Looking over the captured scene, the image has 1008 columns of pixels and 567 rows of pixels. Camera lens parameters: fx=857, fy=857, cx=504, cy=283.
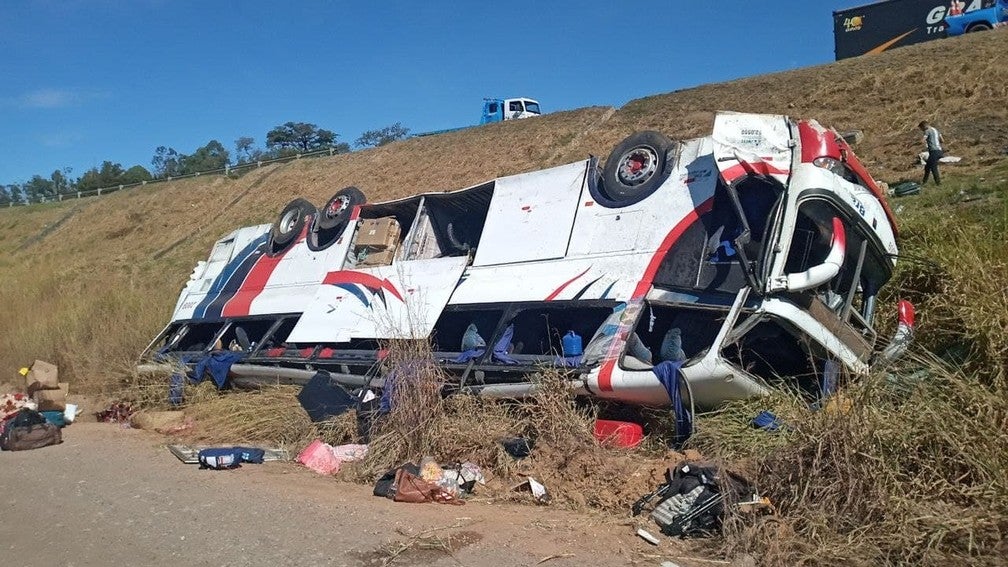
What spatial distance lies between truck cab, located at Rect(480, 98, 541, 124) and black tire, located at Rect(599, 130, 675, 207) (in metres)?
24.7

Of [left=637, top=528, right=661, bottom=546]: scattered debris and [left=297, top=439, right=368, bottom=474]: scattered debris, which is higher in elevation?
[left=297, top=439, right=368, bottom=474]: scattered debris

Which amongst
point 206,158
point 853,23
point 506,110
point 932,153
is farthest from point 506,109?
point 206,158

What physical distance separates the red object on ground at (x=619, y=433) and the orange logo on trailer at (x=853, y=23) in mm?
25196

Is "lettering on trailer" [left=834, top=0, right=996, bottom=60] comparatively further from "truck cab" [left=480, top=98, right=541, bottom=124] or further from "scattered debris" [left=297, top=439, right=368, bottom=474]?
"scattered debris" [left=297, top=439, right=368, bottom=474]

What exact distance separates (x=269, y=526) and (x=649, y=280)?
3.32 metres

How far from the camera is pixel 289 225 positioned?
11062mm

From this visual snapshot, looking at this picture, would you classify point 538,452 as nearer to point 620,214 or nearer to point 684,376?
point 684,376

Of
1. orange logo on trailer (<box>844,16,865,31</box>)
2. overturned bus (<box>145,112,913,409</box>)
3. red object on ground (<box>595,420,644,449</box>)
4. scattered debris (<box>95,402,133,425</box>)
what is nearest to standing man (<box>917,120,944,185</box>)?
overturned bus (<box>145,112,913,409</box>)

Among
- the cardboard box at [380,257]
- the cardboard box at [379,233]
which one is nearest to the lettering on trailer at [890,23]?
the cardboard box at [379,233]

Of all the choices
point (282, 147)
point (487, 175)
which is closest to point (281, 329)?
point (487, 175)

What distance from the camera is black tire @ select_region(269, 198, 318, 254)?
10835 mm

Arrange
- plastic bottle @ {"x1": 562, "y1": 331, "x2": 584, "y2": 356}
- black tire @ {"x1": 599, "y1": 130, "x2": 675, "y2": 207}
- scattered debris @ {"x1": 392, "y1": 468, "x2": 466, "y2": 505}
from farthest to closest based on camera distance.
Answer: black tire @ {"x1": 599, "y1": 130, "x2": 675, "y2": 207} < plastic bottle @ {"x1": 562, "y1": 331, "x2": 584, "y2": 356} < scattered debris @ {"x1": 392, "y1": 468, "x2": 466, "y2": 505}

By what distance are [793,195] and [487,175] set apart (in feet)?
51.8

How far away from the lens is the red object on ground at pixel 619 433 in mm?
6031
